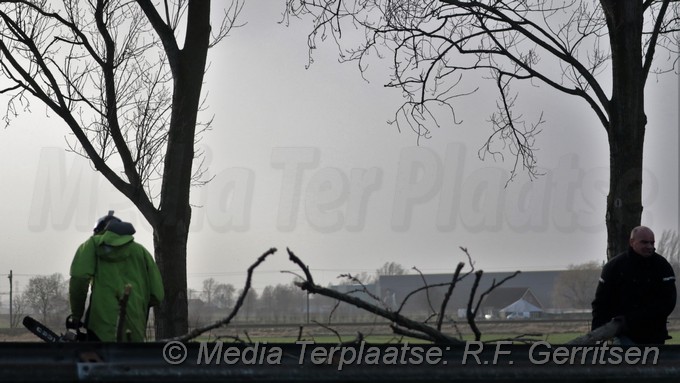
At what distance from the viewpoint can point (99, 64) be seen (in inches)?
500

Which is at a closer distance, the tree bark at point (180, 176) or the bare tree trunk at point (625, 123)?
the bare tree trunk at point (625, 123)

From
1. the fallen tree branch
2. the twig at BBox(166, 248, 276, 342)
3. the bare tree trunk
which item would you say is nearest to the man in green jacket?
the twig at BBox(166, 248, 276, 342)

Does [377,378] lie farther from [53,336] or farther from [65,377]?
[53,336]

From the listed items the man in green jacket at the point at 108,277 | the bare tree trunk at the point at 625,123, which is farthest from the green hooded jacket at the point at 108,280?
the bare tree trunk at the point at 625,123

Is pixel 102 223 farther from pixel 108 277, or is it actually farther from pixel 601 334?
pixel 601 334

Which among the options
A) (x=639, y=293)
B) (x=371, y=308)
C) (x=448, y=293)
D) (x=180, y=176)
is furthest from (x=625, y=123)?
(x=371, y=308)

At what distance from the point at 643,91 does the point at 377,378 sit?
793 centimetres

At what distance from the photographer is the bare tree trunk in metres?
10.8

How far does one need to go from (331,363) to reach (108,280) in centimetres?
361

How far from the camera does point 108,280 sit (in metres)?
7.55

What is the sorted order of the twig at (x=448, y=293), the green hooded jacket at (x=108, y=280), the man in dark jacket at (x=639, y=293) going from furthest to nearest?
the man in dark jacket at (x=639, y=293), the green hooded jacket at (x=108, y=280), the twig at (x=448, y=293)

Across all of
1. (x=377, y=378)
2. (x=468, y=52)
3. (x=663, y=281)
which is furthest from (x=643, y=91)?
(x=377, y=378)

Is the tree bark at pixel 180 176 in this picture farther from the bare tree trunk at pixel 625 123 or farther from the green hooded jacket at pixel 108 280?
the bare tree trunk at pixel 625 123

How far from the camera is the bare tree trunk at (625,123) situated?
35.6 feet
